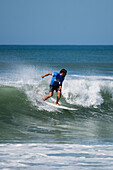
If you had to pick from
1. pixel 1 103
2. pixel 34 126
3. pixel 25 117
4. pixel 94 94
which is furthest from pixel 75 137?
pixel 94 94

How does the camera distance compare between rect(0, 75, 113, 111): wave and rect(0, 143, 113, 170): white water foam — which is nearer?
rect(0, 143, 113, 170): white water foam

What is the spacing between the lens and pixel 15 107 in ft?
35.0

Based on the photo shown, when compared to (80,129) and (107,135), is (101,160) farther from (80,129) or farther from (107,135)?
(80,129)

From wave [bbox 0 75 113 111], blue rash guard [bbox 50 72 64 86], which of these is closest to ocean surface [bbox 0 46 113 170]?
wave [bbox 0 75 113 111]

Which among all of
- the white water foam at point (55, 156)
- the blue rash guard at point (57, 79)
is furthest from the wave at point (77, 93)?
the white water foam at point (55, 156)

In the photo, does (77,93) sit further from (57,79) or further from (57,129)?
(57,129)

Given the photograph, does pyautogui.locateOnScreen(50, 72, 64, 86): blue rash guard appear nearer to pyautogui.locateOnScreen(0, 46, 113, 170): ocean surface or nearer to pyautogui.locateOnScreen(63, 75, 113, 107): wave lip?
pyautogui.locateOnScreen(0, 46, 113, 170): ocean surface

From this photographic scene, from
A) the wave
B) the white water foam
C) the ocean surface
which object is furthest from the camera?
the wave

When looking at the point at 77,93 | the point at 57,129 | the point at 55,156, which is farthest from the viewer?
the point at 77,93

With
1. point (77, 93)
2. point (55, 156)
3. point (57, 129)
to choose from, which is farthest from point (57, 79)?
point (55, 156)

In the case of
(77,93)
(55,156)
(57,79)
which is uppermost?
(57,79)

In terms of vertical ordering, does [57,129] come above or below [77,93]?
below

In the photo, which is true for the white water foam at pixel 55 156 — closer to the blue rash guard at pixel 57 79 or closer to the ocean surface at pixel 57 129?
the ocean surface at pixel 57 129

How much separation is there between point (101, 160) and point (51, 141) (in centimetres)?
162
